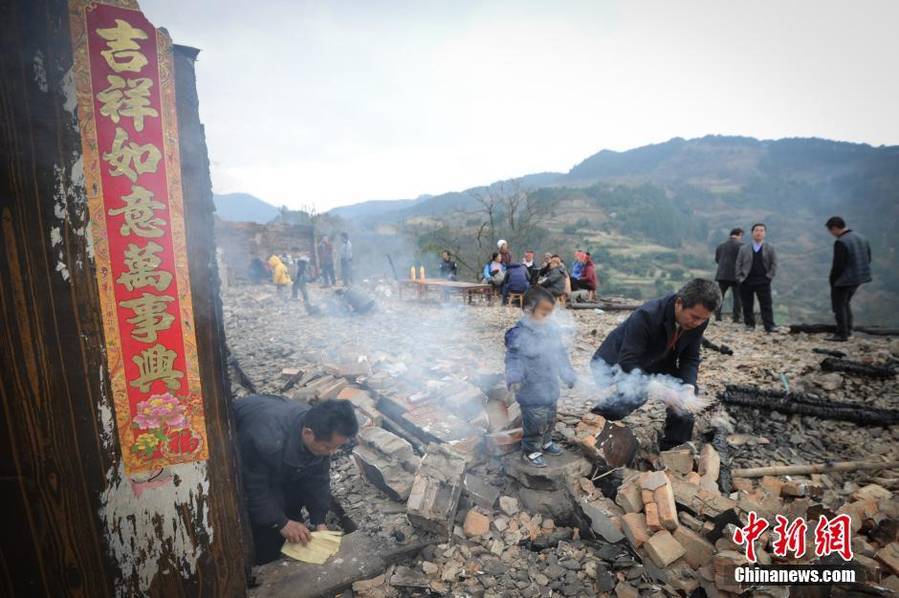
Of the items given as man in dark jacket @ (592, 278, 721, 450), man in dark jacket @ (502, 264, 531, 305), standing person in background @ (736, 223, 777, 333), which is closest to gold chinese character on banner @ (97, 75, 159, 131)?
man in dark jacket @ (592, 278, 721, 450)

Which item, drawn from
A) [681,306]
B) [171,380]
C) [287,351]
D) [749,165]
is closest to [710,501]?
[681,306]

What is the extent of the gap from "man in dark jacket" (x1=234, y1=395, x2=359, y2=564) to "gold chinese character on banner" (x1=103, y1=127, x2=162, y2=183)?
149cm

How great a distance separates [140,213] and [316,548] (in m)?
2.17

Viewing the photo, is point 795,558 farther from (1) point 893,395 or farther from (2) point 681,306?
(1) point 893,395

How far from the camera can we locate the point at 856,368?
5.01m

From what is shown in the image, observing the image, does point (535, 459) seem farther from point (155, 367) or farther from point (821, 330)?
point (821, 330)

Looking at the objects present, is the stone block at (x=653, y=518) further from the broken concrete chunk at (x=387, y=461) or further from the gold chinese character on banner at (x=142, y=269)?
the gold chinese character on banner at (x=142, y=269)

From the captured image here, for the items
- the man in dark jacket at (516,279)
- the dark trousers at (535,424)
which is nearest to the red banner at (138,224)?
the dark trousers at (535,424)

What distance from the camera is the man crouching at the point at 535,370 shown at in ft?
10.1

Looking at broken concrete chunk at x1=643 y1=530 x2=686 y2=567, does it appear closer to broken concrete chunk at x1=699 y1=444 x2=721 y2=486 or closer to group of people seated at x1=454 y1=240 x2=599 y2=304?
broken concrete chunk at x1=699 y1=444 x2=721 y2=486

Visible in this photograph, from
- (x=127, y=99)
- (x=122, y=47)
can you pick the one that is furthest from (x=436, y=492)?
(x=122, y=47)

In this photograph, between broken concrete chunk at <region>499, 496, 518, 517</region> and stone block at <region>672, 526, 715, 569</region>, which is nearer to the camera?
stone block at <region>672, 526, 715, 569</region>

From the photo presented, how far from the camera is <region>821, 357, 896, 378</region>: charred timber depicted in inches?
190

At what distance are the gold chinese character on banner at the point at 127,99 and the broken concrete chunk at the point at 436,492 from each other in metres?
2.61
